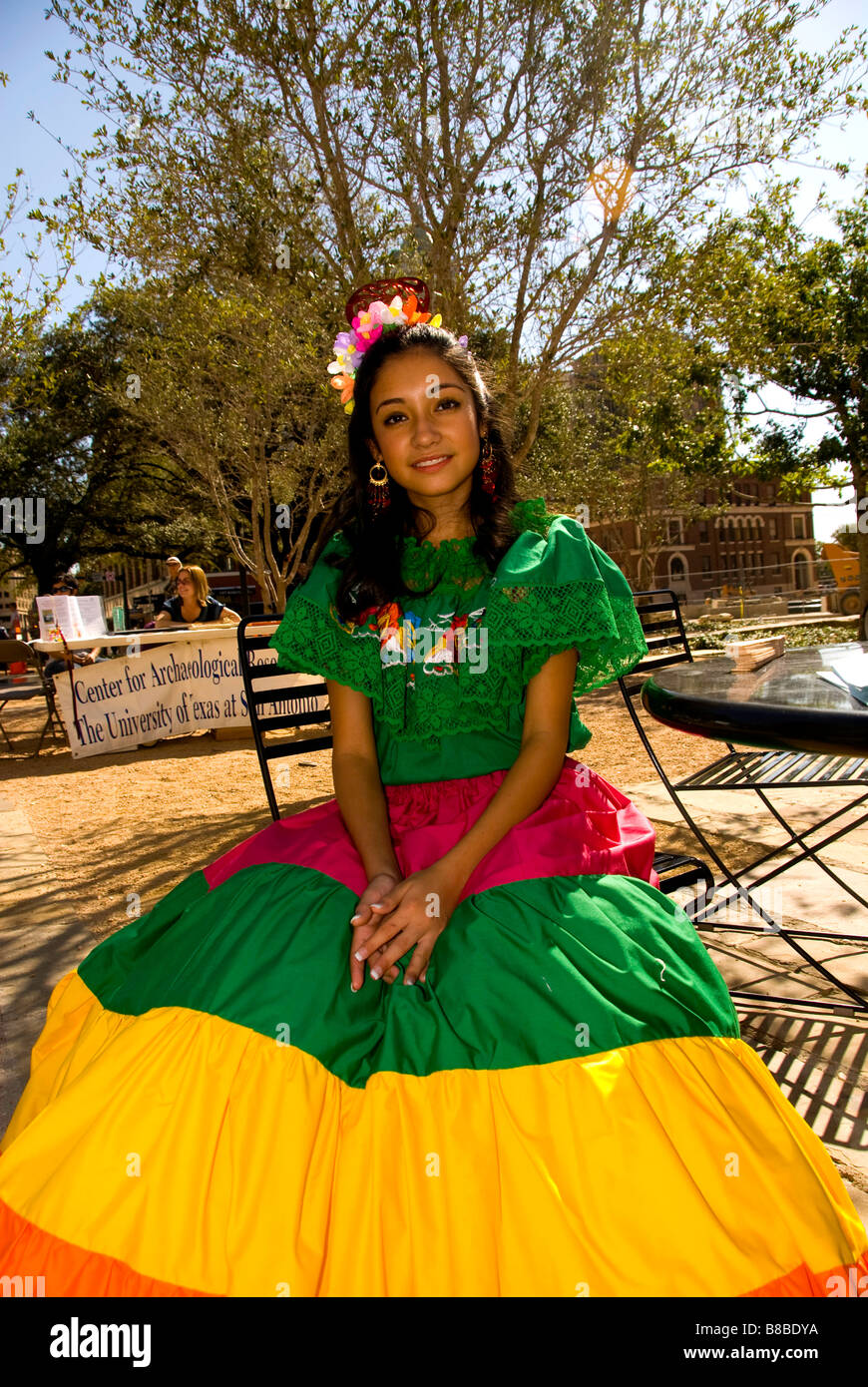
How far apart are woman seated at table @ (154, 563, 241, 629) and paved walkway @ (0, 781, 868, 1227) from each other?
5.09m

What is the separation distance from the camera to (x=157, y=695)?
902 cm

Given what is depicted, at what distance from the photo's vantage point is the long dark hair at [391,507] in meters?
2.18

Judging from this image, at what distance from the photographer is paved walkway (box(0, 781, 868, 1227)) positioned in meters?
2.15

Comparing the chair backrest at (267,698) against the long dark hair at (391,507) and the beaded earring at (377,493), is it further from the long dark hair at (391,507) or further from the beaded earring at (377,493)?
the beaded earring at (377,493)

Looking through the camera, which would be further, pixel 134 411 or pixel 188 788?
pixel 134 411

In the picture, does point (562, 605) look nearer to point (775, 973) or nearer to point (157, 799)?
point (775, 973)

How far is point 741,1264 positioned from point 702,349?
33.0 feet

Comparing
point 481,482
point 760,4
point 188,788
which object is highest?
point 760,4

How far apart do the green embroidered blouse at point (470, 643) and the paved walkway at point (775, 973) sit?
1033 millimetres

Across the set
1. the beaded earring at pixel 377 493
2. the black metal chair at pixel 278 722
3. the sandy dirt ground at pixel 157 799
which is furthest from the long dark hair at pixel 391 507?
the sandy dirt ground at pixel 157 799

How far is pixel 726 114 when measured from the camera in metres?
8.17

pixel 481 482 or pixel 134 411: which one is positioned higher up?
pixel 134 411

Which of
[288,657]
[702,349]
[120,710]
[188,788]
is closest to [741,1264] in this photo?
[288,657]
